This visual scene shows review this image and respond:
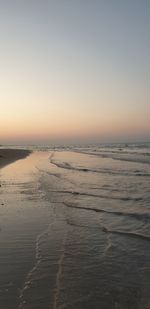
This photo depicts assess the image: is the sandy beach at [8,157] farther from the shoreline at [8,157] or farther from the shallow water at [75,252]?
the shallow water at [75,252]

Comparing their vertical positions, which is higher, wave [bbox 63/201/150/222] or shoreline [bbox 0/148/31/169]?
wave [bbox 63/201/150/222]

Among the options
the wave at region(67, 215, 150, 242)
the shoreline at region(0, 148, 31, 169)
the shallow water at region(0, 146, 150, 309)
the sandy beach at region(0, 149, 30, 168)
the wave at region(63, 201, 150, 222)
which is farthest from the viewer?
the sandy beach at region(0, 149, 30, 168)

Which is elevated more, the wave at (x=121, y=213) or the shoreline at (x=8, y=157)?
the wave at (x=121, y=213)

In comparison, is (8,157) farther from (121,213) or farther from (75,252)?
(75,252)

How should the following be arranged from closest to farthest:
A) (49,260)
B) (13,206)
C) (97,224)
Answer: (49,260)
(97,224)
(13,206)

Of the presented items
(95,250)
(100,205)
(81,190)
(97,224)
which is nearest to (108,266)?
(95,250)

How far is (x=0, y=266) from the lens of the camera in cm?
776

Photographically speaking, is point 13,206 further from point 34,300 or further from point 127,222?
point 34,300

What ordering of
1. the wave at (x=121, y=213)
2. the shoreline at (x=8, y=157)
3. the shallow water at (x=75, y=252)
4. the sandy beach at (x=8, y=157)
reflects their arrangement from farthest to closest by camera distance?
the sandy beach at (x=8, y=157)
the shoreline at (x=8, y=157)
the wave at (x=121, y=213)
the shallow water at (x=75, y=252)

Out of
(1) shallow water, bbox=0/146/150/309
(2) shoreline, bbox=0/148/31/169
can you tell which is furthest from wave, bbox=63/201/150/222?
(2) shoreline, bbox=0/148/31/169

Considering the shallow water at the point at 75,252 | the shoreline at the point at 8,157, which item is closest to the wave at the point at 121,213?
the shallow water at the point at 75,252

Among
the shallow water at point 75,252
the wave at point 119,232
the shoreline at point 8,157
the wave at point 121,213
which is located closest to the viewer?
the shallow water at point 75,252

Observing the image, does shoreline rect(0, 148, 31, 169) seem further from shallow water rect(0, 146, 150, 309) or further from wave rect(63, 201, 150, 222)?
shallow water rect(0, 146, 150, 309)

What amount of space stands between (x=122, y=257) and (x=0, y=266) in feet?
9.38
